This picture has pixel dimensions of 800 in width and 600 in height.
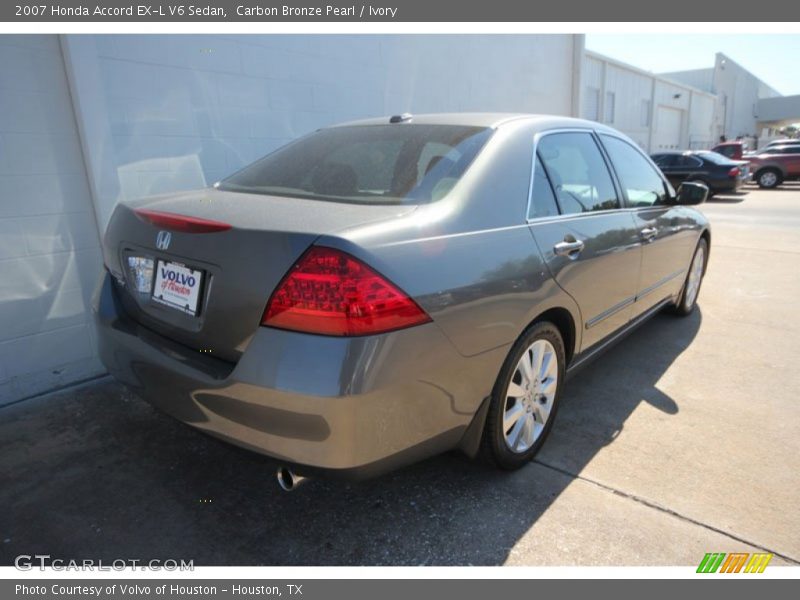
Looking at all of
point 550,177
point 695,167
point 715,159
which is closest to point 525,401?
point 550,177

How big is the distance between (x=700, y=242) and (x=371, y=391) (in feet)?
14.5

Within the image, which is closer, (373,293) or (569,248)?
(373,293)

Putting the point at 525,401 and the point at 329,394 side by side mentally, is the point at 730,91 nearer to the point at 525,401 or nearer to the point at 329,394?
the point at 525,401

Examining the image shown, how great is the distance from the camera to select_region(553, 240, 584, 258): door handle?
2.64 m

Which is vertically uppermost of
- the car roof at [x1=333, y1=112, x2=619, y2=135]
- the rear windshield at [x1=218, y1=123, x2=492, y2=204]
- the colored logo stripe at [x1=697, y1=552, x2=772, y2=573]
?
the car roof at [x1=333, y1=112, x2=619, y2=135]

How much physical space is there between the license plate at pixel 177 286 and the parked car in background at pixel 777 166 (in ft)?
78.0

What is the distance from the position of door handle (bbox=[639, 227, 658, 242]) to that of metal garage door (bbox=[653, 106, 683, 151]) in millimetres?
22379

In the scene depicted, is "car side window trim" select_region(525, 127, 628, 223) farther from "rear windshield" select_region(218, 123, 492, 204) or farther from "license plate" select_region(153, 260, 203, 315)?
"license plate" select_region(153, 260, 203, 315)

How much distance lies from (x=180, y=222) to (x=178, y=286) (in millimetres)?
243

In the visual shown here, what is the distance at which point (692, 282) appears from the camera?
16.9 ft

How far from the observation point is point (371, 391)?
1788 mm

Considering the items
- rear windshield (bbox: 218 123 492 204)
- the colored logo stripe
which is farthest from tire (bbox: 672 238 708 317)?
rear windshield (bbox: 218 123 492 204)
